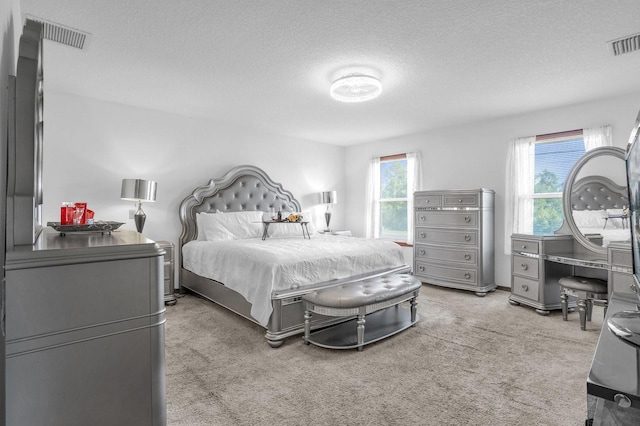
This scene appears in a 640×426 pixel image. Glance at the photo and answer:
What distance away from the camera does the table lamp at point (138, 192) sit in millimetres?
3832

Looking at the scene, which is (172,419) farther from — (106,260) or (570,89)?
(570,89)

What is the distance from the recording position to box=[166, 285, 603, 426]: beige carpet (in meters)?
1.87

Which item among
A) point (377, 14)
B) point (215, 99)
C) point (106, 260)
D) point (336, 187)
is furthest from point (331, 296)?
point (336, 187)

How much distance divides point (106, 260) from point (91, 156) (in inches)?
146

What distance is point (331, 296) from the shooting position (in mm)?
2748

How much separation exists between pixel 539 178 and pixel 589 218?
977 mm

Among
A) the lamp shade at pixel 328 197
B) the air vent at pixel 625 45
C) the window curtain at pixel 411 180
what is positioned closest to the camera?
the air vent at pixel 625 45

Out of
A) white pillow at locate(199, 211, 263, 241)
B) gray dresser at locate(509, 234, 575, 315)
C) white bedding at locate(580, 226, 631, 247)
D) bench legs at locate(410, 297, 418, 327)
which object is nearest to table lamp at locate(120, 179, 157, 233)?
white pillow at locate(199, 211, 263, 241)

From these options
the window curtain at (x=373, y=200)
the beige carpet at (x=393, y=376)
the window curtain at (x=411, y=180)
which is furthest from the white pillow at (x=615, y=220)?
the window curtain at (x=373, y=200)

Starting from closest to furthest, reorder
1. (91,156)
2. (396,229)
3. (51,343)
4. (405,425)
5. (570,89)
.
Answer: (51,343) < (405,425) < (570,89) < (91,156) < (396,229)

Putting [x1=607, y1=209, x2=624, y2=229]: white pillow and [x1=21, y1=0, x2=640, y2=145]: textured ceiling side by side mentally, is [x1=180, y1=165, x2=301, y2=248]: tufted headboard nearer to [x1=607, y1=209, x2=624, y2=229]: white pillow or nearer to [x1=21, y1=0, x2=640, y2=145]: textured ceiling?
[x1=21, y1=0, x2=640, y2=145]: textured ceiling

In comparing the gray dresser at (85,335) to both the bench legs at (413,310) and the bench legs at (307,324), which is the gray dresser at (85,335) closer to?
the bench legs at (307,324)

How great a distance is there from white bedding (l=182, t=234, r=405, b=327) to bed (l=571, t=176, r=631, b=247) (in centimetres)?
212

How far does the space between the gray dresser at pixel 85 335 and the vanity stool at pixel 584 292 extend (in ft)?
12.3
